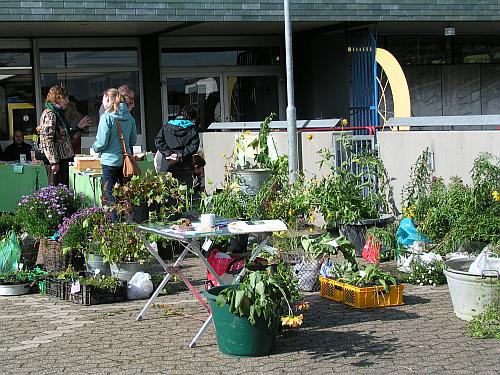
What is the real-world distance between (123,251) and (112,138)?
2094 mm

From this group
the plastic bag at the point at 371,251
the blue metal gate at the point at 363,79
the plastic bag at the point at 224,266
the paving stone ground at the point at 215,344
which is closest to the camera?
the paving stone ground at the point at 215,344

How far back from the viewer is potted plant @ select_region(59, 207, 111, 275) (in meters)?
8.97

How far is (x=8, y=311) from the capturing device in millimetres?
8164

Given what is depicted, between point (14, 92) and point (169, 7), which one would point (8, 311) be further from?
point (14, 92)

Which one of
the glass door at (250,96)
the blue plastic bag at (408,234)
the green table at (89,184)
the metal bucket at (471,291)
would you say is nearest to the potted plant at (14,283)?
the green table at (89,184)

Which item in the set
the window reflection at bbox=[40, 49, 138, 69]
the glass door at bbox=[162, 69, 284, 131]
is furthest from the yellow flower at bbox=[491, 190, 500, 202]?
the window reflection at bbox=[40, 49, 138, 69]

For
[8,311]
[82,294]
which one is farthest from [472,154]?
[8,311]

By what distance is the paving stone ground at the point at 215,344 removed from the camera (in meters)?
6.16

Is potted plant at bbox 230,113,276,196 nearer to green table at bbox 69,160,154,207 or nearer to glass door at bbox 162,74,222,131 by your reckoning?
green table at bbox 69,160,154,207

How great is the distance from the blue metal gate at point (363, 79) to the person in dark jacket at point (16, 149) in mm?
5837

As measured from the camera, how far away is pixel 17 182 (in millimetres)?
13000

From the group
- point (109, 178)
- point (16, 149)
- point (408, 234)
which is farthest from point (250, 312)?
point (16, 149)

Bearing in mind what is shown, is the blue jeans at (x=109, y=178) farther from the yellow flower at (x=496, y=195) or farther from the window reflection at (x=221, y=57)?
the window reflection at (x=221, y=57)

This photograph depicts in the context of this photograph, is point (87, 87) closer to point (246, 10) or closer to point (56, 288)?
point (246, 10)
